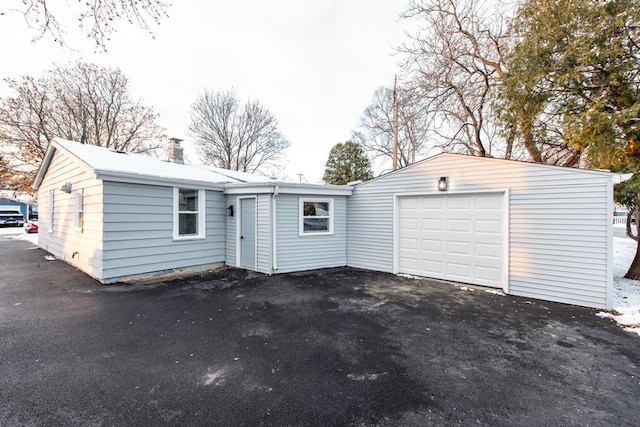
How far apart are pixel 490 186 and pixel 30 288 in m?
10.7

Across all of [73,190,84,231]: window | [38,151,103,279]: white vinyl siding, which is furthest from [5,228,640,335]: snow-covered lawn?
[73,190,84,231]: window

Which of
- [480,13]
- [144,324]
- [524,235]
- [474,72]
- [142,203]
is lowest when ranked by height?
[144,324]

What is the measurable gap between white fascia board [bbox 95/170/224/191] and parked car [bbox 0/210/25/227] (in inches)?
1043

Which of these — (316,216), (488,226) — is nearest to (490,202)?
(488,226)

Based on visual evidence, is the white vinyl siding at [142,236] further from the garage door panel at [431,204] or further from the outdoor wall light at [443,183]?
the outdoor wall light at [443,183]

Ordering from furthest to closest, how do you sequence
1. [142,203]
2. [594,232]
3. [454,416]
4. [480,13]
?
1. [480,13]
2. [142,203]
3. [594,232]
4. [454,416]

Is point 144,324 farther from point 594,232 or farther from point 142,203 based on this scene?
point 594,232

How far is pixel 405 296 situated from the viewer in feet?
19.7

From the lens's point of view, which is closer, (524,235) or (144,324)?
(144,324)

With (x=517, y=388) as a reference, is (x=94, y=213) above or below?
above

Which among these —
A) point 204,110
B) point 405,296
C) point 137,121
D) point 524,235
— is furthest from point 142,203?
point 204,110

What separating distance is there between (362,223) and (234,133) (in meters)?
18.8

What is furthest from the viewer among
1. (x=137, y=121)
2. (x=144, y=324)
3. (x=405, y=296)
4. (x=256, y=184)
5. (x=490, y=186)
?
(x=137, y=121)

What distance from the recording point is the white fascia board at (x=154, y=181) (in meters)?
6.34
